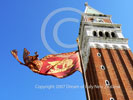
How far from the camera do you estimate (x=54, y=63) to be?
18.1m

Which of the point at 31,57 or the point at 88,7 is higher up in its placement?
the point at 88,7

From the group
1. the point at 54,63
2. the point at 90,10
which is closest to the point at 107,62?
the point at 54,63

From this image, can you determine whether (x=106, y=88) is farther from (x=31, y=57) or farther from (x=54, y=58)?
(x=31, y=57)

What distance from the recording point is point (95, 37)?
109 ft

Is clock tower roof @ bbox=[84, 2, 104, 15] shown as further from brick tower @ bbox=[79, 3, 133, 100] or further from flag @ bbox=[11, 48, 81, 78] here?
flag @ bbox=[11, 48, 81, 78]

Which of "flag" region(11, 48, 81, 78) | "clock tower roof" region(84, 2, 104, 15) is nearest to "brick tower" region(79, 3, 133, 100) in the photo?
"flag" region(11, 48, 81, 78)

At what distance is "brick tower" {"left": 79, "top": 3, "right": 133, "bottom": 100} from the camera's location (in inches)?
971

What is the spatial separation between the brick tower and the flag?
2170 millimetres

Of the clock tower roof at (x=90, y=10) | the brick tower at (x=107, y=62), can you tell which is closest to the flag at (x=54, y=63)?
the brick tower at (x=107, y=62)

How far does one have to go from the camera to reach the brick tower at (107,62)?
2466 centimetres

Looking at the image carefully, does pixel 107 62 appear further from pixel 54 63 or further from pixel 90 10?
pixel 90 10

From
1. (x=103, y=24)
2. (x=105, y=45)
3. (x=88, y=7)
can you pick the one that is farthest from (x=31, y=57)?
(x=88, y=7)

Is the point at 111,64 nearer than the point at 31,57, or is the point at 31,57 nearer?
the point at 31,57

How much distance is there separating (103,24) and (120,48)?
25.3 feet
